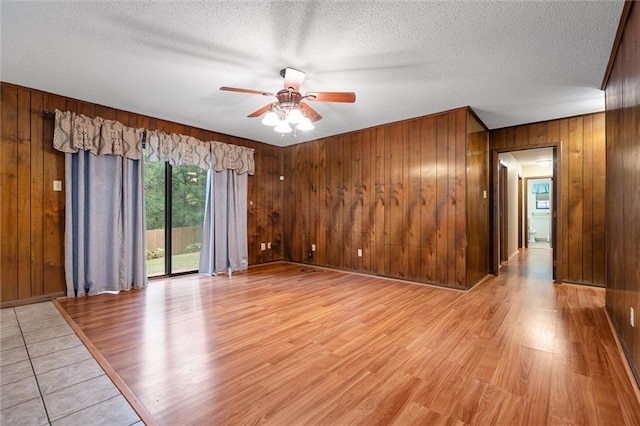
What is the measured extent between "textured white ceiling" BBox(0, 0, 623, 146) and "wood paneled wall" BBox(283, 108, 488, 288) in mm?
695

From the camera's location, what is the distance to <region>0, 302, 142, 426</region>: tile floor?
4.90ft

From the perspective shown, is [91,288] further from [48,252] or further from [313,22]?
[313,22]

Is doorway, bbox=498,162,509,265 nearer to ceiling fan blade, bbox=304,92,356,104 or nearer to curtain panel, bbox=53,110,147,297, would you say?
ceiling fan blade, bbox=304,92,356,104

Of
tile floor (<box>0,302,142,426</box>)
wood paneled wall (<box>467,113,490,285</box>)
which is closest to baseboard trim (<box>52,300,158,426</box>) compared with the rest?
tile floor (<box>0,302,142,426</box>)

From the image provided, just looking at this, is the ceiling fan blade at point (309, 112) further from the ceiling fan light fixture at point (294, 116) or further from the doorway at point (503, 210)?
the doorway at point (503, 210)

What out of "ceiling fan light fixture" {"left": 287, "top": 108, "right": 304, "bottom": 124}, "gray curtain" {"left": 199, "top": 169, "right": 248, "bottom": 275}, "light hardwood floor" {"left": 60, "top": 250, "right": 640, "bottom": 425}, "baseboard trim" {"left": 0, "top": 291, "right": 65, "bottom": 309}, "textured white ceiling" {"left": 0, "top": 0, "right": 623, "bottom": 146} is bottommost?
"light hardwood floor" {"left": 60, "top": 250, "right": 640, "bottom": 425}

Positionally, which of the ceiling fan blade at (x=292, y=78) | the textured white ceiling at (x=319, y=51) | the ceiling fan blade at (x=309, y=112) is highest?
the textured white ceiling at (x=319, y=51)

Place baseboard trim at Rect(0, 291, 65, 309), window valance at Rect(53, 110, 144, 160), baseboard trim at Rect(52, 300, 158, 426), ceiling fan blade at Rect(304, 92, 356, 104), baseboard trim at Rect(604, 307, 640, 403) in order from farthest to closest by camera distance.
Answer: window valance at Rect(53, 110, 144, 160), baseboard trim at Rect(0, 291, 65, 309), ceiling fan blade at Rect(304, 92, 356, 104), baseboard trim at Rect(604, 307, 640, 403), baseboard trim at Rect(52, 300, 158, 426)

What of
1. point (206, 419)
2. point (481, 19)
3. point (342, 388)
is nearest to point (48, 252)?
point (206, 419)

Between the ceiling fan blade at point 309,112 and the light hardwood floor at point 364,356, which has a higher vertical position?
the ceiling fan blade at point 309,112

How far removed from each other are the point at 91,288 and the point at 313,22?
12.9 ft

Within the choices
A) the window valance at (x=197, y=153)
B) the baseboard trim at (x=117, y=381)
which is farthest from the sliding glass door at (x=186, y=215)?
the baseboard trim at (x=117, y=381)

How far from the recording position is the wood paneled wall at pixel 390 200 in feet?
12.9

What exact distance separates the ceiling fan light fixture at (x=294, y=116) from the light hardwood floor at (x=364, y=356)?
1926mm
